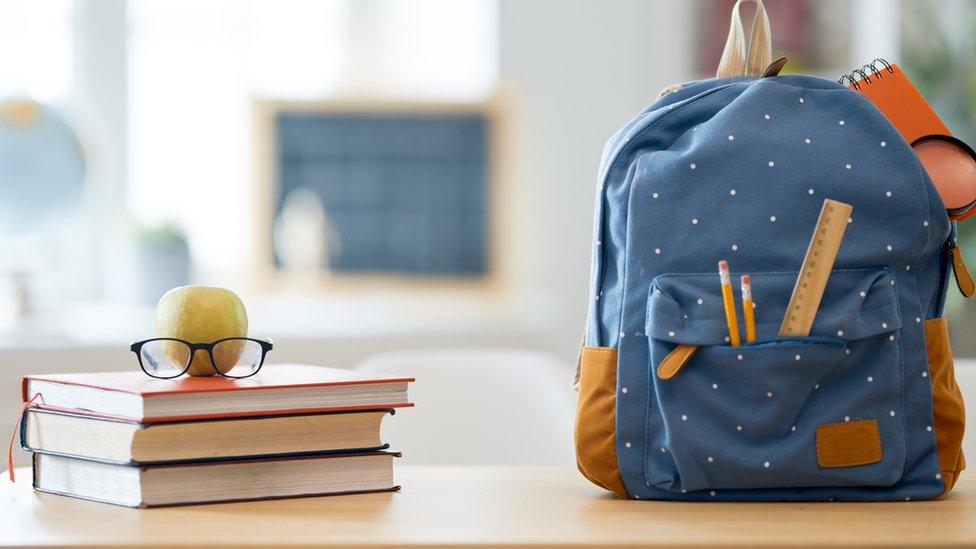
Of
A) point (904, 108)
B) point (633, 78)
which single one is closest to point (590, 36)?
point (633, 78)

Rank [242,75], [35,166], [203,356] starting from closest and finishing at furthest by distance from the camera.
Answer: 1. [203,356]
2. [35,166]
3. [242,75]

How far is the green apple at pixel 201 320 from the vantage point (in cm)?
80

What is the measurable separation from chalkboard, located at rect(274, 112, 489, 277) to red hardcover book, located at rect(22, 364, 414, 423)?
1897mm

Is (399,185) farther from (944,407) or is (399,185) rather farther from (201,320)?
(944,407)

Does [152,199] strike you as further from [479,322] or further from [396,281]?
[479,322]

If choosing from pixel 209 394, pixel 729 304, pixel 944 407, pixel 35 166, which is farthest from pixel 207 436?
pixel 35 166

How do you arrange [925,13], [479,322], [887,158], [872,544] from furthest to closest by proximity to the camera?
[925,13] → [479,322] → [887,158] → [872,544]

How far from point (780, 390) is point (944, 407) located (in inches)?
5.0

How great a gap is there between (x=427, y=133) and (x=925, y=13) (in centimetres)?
118

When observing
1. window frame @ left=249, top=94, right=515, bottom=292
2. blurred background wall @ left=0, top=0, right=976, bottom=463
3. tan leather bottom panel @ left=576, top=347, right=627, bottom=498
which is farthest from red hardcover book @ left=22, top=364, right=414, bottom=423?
window frame @ left=249, top=94, right=515, bottom=292

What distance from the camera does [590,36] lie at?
2.66 meters

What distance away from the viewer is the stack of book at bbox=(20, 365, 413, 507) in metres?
0.73

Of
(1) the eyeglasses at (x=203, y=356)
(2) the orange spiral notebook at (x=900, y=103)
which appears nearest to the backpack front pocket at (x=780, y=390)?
(2) the orange spiral notebook at (x=900, y=103)

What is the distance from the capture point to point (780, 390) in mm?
748
